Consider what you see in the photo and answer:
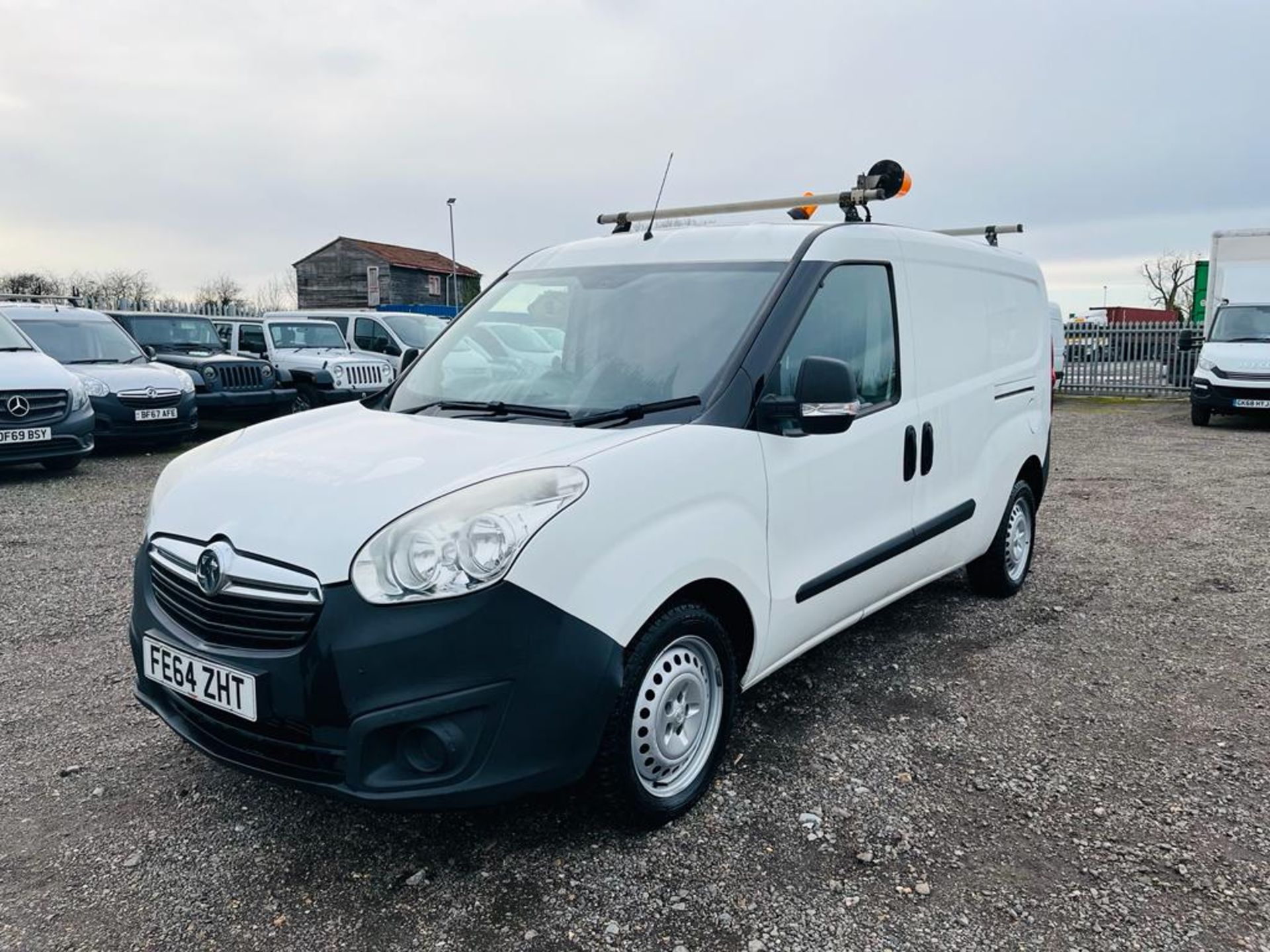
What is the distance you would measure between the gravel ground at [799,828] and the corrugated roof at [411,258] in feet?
161

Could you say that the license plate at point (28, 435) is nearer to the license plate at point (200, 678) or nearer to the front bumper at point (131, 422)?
the front bumper at point (131, 422)

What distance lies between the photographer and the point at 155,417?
35.4ft

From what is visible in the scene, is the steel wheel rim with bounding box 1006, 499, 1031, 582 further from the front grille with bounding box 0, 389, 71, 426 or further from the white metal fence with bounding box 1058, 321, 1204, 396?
the white metal fence with bounding box 1058, 321, 1204, 396

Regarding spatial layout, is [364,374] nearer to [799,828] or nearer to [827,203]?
[827,203]

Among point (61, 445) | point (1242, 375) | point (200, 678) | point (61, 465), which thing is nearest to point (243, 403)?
point (61, 465)

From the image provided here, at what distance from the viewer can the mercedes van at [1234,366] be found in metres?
13.3

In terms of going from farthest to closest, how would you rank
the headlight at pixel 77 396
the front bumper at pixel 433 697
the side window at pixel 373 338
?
the side window at pixel 373 338 < the headlight at pixel 77 396 < the front bumper at pixel 433 697

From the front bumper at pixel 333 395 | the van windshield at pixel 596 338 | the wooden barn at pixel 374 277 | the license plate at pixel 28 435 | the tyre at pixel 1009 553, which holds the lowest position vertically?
the tyre at pixel 1009 553

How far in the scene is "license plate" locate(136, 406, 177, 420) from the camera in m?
10.7

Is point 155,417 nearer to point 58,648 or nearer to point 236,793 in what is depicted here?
point 58,648

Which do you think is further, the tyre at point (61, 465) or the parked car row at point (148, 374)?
the tyre at point (61, 465)

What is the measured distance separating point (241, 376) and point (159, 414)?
1908 mm

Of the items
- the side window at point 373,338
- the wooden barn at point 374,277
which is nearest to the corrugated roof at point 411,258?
the wooden barn at point 374,277

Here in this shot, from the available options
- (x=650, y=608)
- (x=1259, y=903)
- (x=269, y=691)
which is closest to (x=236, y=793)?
(x=269, y=691)
